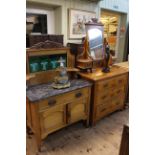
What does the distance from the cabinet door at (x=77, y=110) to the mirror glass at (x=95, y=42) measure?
2.45 feet

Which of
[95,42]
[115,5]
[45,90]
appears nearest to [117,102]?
[95,42]

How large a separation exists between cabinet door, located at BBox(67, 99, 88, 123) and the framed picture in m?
1.18

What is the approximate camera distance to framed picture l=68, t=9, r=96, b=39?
239cm

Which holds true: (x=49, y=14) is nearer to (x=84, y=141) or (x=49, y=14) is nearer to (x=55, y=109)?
(x=55, y=109)

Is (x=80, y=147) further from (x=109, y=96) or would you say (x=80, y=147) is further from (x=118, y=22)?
(x=118, y=22)

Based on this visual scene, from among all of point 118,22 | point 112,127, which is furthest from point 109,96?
point 118,22

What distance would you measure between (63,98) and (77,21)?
145 cm

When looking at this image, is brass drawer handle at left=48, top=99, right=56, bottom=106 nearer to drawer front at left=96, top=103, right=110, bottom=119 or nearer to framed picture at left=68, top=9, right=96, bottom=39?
drawer front at left=96, top=103, right=110, bottom=119

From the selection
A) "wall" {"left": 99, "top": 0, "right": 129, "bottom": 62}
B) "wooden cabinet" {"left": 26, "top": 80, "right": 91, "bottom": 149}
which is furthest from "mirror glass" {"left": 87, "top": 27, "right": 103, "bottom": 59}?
"wall" {"left": 99, "top": 0, "right": 129, "bottom": 62}

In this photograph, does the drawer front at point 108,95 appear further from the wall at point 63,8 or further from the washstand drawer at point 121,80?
the wall at point 63,8

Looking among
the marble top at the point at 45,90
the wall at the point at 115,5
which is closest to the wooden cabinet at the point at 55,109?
the marble top at the point at 45,90

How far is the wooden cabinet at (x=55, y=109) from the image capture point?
1549 millimetres

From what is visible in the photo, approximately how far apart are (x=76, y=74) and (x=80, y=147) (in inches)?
38.1
